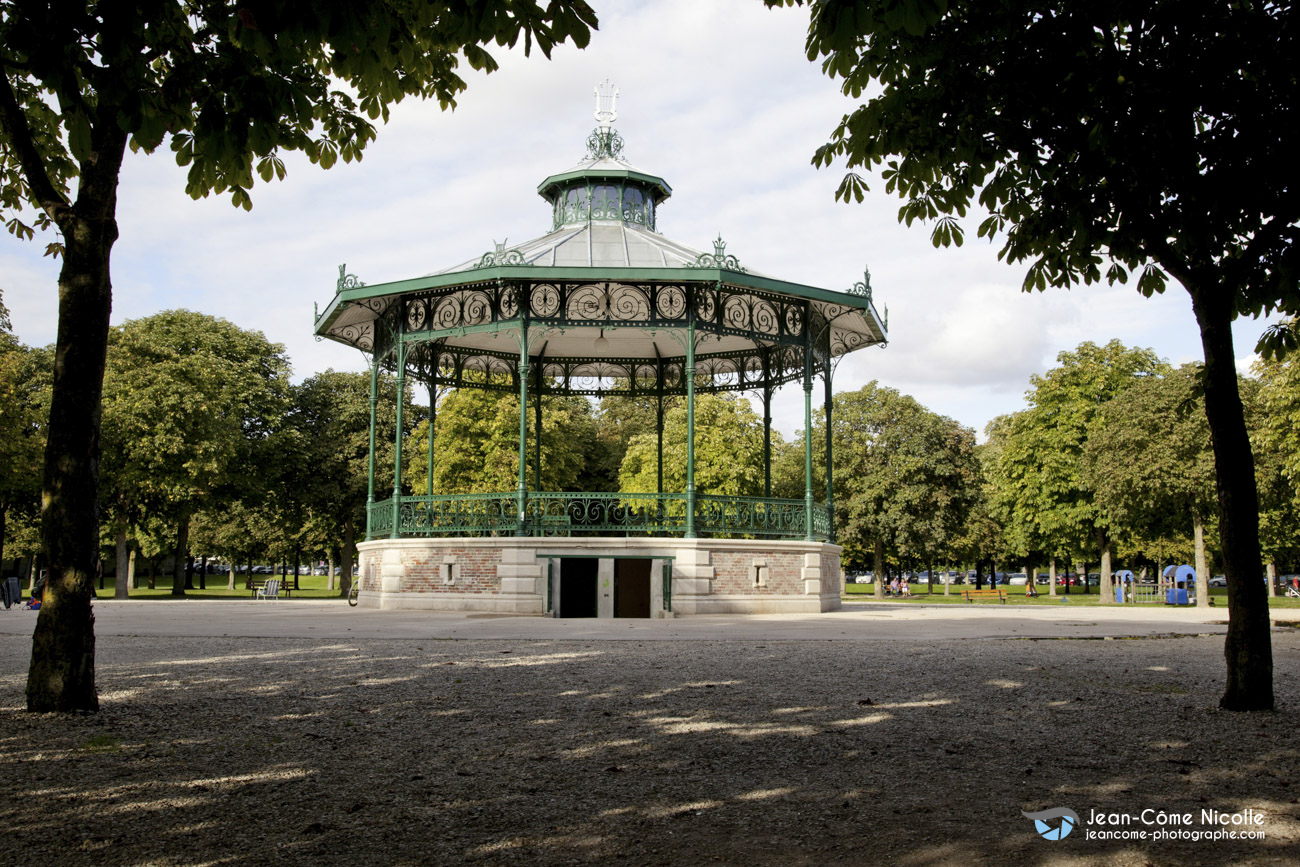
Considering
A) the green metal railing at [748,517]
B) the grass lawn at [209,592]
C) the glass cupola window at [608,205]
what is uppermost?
the glass cupola window at [608,205]

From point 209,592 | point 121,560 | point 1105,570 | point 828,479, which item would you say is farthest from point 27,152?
point 209,592

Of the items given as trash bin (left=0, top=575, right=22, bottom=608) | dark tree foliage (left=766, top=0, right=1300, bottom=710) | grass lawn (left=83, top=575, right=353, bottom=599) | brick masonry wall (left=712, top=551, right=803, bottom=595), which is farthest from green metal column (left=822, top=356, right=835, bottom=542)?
grass lawn (left=83, top=575, right=353, bottom=599)

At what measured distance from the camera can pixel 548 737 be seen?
639 cm

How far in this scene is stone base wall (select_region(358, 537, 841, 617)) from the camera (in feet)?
63.1

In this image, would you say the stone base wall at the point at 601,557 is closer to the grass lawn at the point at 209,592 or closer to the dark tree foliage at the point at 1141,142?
the dark tree foliage at the point at 1141,142

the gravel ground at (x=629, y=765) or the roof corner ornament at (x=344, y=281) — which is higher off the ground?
the roof corner ornament at (x=344, y=281)

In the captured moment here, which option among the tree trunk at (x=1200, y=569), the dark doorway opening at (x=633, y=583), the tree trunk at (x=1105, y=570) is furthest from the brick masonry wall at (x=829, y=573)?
the tree trunk at (x=1105, y=570)

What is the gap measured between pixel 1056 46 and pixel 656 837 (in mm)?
5939

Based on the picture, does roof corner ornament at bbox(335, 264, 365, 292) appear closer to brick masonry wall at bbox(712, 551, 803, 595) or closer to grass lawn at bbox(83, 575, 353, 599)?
brick masonry wall at bbox(712, 551, 803, 595)

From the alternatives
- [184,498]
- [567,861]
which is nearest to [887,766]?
[567,861]

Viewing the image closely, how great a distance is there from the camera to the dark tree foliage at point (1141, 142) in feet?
22.0

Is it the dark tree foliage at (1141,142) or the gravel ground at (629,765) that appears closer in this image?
the gravel ground at (629,765)

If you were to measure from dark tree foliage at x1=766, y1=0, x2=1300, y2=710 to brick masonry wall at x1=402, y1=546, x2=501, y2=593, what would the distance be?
1277cm

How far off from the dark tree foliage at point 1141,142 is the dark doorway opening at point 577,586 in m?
12.3
